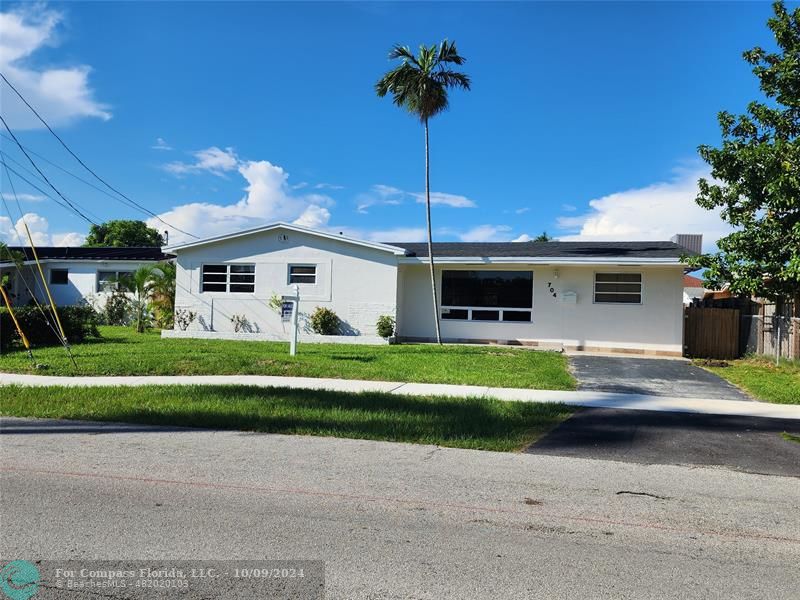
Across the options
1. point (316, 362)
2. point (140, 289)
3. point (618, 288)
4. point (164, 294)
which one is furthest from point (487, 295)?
point (140, 289)

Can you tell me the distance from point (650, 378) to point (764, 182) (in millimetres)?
5240

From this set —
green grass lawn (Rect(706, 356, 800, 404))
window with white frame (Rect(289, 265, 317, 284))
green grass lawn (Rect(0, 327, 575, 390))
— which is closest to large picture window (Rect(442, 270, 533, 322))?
green grass lawn (Rect(0, 327, 575, 390))

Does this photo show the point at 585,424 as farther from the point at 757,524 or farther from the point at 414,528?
the point at 414,528

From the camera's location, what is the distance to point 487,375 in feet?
42.2

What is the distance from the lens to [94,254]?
2838 cm

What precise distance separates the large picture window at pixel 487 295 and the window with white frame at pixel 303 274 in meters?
4.45

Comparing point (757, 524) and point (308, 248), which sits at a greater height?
point (308, 248)

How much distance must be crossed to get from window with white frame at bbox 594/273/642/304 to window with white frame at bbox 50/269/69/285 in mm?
22516

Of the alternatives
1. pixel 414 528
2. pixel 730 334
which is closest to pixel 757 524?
pixel 414 528

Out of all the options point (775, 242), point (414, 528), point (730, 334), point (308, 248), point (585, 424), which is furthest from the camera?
point (308, 248)

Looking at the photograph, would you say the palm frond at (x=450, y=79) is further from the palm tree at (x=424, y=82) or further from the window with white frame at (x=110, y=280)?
the window with white frame at (x=110, y=280)

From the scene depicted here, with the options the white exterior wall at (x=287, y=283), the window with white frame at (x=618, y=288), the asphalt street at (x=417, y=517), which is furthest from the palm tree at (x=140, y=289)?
the asphalt street at (x=417, y=517)

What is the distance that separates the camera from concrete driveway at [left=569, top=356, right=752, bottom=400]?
456 inches

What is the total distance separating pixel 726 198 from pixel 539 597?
46.2ft
